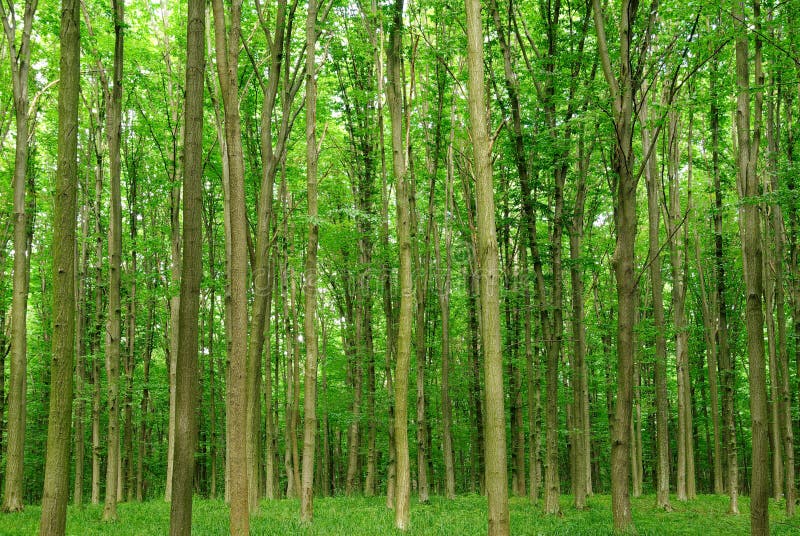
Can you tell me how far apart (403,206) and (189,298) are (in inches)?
220

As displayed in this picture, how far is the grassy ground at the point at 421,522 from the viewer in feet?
32.7

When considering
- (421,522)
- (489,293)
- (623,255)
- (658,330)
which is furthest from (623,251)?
(421,522)

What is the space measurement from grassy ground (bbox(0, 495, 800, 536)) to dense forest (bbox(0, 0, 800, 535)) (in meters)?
0.52

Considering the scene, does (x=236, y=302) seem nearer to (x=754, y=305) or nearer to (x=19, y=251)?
(x=19, y=251)

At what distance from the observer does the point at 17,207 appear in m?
12.2

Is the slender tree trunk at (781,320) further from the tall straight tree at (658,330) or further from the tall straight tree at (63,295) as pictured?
the tall straight tree at (63,295)

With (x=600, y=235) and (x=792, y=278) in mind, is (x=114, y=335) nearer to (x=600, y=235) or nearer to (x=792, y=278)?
(x=792, y=278)

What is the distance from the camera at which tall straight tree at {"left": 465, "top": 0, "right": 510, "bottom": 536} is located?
23.4ft

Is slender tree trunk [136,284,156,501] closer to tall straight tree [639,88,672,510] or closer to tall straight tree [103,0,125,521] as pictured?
tall straight tree [103,0,125,521]

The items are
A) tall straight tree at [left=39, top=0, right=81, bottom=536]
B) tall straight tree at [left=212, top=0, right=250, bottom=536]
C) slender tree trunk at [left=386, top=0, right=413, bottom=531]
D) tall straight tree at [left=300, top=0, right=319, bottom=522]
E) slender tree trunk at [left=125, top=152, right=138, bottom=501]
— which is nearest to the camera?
tall straight tree at [left=39, top=0, right=81, bottom=536]

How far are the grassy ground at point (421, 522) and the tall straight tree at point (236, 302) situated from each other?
77.5 inches

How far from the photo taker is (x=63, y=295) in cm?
620

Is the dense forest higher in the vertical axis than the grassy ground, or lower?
higher

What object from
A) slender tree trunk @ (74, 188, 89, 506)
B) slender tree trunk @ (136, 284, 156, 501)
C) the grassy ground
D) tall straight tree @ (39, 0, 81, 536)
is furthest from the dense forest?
the grassy ground
